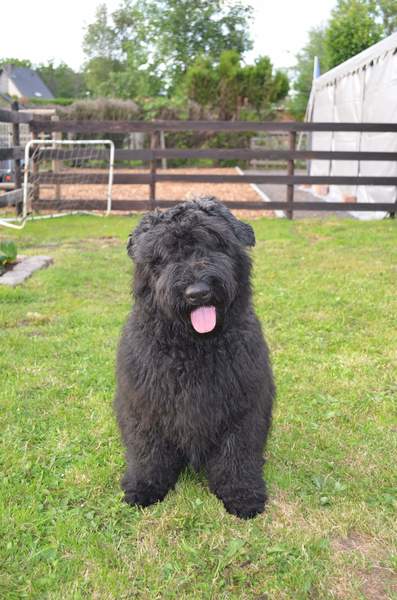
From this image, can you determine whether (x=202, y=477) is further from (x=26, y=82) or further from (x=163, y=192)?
(x=26, y=82)

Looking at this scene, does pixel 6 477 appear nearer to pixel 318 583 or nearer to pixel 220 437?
pixel 220 437

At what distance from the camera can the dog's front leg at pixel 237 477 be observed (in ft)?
9.38

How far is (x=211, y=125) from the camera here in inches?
471

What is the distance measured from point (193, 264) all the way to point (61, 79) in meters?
90.2

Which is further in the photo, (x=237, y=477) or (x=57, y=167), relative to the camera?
(x=57, y=167)

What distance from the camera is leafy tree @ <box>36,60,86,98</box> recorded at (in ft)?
270

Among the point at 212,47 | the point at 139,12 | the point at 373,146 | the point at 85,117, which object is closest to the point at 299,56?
the point at 212,47

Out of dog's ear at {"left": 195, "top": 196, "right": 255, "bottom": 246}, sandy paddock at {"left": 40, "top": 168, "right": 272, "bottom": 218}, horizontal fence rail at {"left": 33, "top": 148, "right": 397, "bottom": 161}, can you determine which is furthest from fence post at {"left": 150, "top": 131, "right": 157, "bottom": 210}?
dog's ear at {"left": 195, "top": 196, "right": 255, "bottom": 246}

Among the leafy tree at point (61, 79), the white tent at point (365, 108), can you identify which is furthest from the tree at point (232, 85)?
the leafy tree at point (61, 79)

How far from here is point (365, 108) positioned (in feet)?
43.1

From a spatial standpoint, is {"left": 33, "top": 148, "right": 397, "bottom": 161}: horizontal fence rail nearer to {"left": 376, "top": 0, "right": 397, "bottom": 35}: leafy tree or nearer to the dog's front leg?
the dog's front leg

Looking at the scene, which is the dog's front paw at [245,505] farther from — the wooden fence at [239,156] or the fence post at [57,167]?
the fence post at [57,167]

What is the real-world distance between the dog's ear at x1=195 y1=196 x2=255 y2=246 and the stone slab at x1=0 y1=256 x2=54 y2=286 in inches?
177

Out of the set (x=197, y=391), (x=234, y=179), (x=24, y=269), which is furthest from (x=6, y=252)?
(x=234, y=179)
